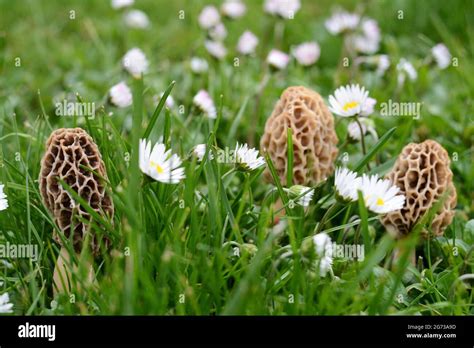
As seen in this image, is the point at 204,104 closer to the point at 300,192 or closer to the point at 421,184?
the point at 300,192

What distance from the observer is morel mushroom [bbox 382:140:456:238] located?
2.31 metres

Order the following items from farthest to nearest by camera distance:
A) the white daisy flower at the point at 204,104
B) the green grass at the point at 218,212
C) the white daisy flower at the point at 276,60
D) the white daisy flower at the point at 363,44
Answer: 1. the white daisy flower at the point at 363,44
2. the white daisy flower at the point at 276,60
3. the white daisy flower at the point at 204,104
4. the green grass at the point at 218,212

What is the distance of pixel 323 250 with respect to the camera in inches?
75.2

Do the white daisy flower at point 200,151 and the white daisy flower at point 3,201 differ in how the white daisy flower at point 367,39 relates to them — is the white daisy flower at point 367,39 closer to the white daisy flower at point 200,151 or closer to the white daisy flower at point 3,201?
the white daisy flower at point 200,151

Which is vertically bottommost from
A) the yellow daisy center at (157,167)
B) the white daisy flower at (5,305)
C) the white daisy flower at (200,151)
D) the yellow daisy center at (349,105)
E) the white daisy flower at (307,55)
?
the white daisy flower at (5,305)

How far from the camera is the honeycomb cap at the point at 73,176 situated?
206 cm

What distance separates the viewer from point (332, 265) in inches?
87.9

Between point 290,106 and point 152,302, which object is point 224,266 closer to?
point 152,302

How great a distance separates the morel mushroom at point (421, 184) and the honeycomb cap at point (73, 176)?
92cm

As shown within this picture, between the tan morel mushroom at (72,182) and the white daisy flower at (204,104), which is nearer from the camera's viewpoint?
the tan morel mushroom at (72,182)

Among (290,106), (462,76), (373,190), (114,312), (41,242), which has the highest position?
(462,76)

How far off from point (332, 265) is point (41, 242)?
89cm

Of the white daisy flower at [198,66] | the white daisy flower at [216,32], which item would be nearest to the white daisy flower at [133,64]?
the white daisy flower at [198,66]

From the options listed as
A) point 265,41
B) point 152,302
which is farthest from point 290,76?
point 152,302
